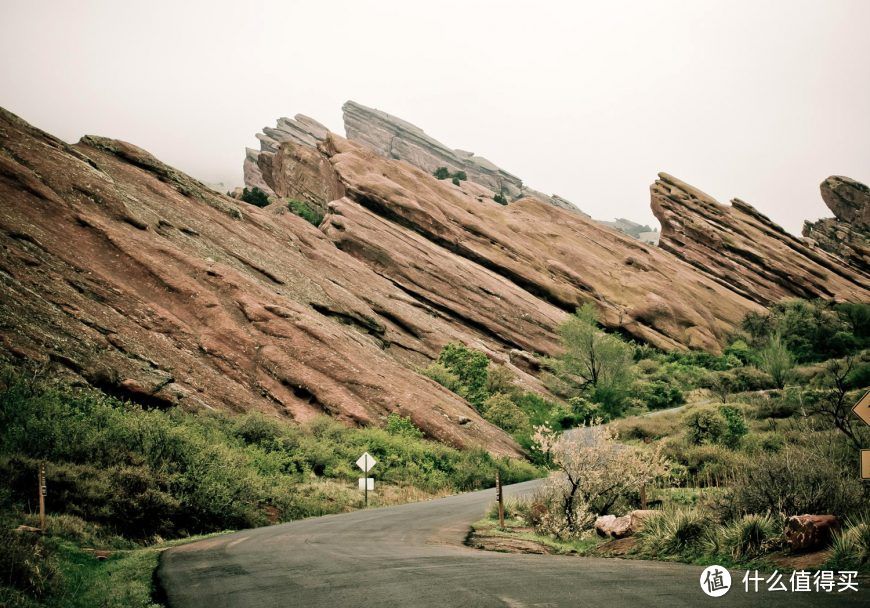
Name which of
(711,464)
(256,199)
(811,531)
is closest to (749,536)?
(811,531)

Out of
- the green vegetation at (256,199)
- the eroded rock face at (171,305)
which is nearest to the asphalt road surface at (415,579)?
the eroded rock face at (171,305)

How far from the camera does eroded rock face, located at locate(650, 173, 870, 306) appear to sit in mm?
72250

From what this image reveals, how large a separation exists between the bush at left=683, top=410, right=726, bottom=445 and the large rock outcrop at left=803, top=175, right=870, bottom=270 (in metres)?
81.9

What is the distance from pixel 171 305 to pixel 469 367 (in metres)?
19.5

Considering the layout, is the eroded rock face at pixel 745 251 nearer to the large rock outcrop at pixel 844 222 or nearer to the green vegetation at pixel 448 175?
the large rock outcrop at pixel 844 222

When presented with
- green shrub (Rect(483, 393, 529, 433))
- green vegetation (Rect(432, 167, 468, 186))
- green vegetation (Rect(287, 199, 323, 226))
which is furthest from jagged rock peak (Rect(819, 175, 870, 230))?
green shrub (Rect(483, 393, 529, 433))

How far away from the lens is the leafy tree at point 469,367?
37625 millimetres

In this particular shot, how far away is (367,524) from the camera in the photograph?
15.5 metres

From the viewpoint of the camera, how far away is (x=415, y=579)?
316 inches

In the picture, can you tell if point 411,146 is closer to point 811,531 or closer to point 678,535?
point 678,535

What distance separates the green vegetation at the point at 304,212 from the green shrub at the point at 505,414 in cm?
3324

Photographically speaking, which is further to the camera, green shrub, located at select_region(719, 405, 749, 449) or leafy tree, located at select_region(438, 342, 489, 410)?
leafy tree, located at select_region(438, 342, 489, 410)

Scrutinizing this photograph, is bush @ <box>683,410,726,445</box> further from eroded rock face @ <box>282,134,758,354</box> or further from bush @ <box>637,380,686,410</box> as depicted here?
eroded rock face @ <box>282,134,758,354</box>

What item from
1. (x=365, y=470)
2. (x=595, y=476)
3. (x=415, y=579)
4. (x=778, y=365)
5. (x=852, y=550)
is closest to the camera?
(x=852, y=550)
